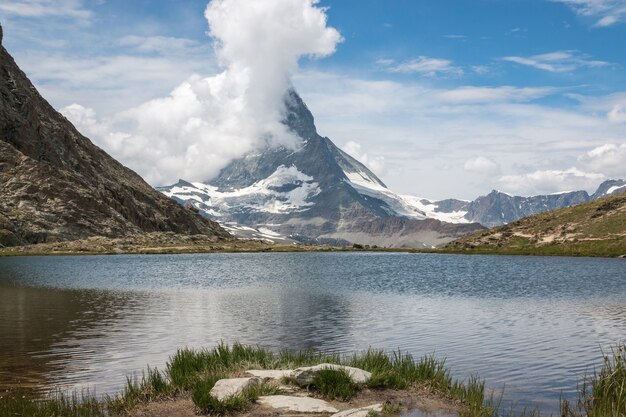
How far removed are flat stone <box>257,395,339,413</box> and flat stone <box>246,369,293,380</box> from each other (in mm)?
2085

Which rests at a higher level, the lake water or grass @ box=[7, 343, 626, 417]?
grass @ box=[7, 343, 626, 417]

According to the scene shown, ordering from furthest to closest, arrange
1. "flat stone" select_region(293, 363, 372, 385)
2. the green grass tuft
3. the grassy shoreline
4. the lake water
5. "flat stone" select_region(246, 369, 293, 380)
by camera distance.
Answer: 1. the lake water
2. "flat stone" select_region(246, 369, 293, 380)
3. "flat stone" select_region(293, 363, 372, 385)
4. the green grass tuft
5. the grassy shoreline

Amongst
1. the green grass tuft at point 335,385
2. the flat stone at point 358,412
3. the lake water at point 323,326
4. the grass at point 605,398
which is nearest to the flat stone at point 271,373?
the green grass tuft at point 335,385

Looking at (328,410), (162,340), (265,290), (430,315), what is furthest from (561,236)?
(328,410)

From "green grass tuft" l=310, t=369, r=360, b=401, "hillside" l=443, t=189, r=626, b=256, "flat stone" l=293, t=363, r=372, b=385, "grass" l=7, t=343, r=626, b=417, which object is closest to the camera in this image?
"grass" l=7, t=343, r=626, b=417

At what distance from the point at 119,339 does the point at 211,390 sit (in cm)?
1919

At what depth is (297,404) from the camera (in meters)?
18.8

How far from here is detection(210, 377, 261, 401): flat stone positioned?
62.3 ft

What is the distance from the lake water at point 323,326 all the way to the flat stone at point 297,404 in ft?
25.3

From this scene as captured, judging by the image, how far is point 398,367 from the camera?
23.7 metres

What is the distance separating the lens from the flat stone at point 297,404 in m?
18.4

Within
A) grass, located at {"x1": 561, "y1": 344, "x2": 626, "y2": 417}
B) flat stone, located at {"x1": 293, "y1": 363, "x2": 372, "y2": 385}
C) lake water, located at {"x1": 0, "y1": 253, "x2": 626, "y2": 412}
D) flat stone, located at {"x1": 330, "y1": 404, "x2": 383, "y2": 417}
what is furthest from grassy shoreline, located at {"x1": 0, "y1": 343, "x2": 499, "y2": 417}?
lake water, located at {"x1": 0, "y1": 253, "x2": 626, "y2": 412}

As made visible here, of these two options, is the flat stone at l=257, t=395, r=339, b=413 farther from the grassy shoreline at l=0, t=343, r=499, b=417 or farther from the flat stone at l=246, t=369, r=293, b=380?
the flat stone at l=246, t=369, r=293, b=380

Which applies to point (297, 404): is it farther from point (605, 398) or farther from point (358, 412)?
point (605, 398)
